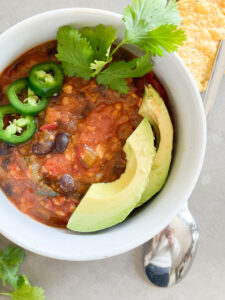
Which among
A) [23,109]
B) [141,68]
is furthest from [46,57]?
[141,68]

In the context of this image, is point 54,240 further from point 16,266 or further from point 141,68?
point 141,68

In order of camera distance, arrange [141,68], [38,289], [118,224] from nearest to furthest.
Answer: [141,68] < [118,224] < [38,289]

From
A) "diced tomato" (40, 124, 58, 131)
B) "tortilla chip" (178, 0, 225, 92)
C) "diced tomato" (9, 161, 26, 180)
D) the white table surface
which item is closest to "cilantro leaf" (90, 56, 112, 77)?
"diced tomato" (40, 124, 58, 131)

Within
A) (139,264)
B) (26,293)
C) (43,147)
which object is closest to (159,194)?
(43,147)

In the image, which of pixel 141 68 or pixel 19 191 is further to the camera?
pixel 19 191

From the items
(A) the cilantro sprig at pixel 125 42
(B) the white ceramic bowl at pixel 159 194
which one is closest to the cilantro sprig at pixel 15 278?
(B) the white ceramic bowl at pixel 159 194

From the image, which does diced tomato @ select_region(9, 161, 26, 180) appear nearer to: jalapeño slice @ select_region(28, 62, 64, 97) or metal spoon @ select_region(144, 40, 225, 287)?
jalapeño slice @ select_region(28, 62, 64, 97)

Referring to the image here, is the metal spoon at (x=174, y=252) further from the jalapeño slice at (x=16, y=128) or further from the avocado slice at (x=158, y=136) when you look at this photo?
the jalapeño slice at (x=16, y=128)
